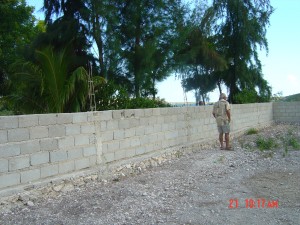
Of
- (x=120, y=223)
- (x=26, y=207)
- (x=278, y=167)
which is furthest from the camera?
(x=278, y=167)

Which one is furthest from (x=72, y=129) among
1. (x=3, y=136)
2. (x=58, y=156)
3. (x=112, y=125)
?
(x=3, y=136)

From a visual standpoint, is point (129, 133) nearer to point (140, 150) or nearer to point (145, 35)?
point (140, 150)

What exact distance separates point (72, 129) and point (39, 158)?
0.84 metres

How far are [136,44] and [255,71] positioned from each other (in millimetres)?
11900

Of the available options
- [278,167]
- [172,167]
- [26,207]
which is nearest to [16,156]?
[26,207]

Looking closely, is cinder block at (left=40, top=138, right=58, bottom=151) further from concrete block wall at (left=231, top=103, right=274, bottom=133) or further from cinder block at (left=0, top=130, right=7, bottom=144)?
concrete block wall at (left=231, top=103, right=274, bottom=133)

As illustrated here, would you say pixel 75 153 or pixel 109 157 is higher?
pixel 75 153

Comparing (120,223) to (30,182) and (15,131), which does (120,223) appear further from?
(15,131)

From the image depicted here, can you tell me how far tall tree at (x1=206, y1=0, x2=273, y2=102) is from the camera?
65.8ft

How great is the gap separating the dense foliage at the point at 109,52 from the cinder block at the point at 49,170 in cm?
250

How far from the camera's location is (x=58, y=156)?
18.5ft

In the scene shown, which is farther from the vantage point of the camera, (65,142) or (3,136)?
(65,142)

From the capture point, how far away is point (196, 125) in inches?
407

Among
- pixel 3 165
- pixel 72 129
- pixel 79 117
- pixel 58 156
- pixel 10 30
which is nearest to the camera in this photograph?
pixel 3 165
